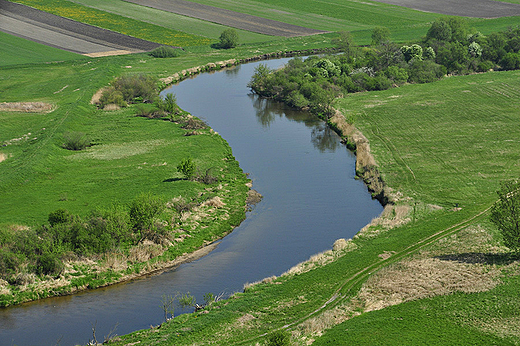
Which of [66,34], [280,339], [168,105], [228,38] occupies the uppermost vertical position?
[228,38]

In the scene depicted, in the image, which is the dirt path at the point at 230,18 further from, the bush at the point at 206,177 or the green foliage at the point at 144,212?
the green foliage at the point at 144,212

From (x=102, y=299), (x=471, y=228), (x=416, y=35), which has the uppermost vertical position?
(x=416, y=35)

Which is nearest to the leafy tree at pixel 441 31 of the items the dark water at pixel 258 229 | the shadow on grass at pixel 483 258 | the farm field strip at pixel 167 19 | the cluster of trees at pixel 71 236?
the farm field strip at pixel 167 19

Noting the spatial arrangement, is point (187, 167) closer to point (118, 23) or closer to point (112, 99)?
point (112, 99)

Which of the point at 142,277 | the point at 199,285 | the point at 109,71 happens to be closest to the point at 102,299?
the point at 142,277

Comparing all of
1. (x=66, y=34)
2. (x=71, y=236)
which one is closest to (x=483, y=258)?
(x=71, y=236)

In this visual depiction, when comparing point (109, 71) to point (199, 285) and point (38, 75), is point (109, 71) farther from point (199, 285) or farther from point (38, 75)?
point (199, 285)

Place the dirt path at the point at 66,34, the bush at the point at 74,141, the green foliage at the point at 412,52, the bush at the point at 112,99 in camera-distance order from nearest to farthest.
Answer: the bush at the point at 74,141
the bush at the point at 112,99
the green foliage at the point at 412,52
the dirt path at the point at 66,34
